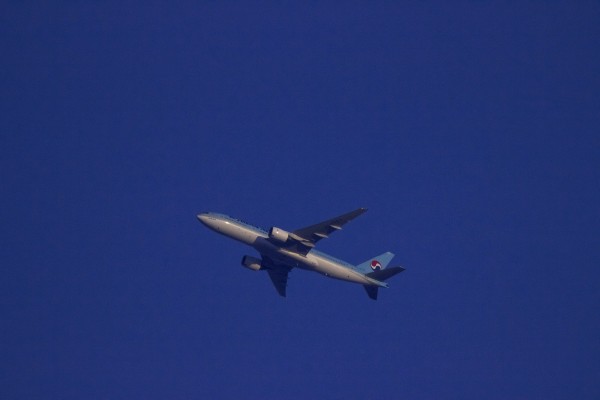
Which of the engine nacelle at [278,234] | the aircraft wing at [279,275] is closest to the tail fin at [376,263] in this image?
the aircraft wing at [279,275]

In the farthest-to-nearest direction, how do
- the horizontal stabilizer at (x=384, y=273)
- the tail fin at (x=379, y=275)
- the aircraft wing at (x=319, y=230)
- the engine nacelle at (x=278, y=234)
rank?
the engine nacelle at (x=278, y=234) → the tail fin at (x=379, y=275) → the horizontal stabilizer at (x=384, y=273) → the aircraft wing at (x=319, y=230)

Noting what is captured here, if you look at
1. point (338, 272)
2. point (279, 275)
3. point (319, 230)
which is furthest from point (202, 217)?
point (338, 272)

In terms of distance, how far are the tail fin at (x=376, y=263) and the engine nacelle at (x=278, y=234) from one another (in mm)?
8810

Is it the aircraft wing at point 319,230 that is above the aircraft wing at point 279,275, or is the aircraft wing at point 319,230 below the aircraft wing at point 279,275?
above

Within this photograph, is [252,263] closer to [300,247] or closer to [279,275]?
[279,275]

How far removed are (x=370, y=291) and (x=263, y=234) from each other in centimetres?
1019

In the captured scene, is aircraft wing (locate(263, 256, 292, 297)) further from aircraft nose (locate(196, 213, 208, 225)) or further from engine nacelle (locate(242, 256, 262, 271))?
aircraft nose (locate(196, 213, 208, 225))

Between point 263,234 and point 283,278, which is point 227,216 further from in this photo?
point 283,278

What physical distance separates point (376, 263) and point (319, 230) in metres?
11.0

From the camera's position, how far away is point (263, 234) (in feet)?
196

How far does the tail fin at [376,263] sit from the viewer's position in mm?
65088

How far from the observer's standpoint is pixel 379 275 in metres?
59.1

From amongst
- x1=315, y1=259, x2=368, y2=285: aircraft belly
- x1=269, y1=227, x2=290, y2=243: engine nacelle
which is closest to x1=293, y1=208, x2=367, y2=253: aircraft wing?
x1=269, y1=227, x2=290, y2=243: engine nacelle

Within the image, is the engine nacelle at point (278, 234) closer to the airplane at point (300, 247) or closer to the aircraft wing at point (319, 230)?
the airplane at point (300, 247)
